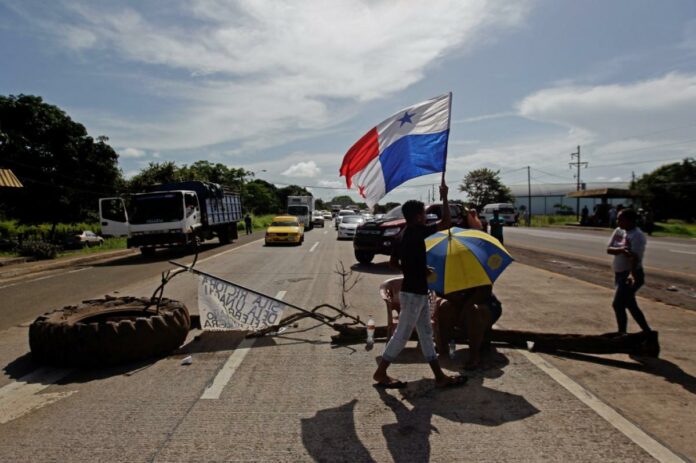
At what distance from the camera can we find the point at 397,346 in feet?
15.2

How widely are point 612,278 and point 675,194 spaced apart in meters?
50.8

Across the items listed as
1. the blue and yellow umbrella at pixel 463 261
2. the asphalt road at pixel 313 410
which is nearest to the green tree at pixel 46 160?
the asphalt road at pixel 313 410

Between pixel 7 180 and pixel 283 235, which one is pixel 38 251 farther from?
pixel 283 235

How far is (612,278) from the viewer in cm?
1191

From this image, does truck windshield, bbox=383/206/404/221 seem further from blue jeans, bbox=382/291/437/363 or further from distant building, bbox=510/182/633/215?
distant building, bbox=510/182/633/215

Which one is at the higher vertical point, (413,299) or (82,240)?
(413,299)

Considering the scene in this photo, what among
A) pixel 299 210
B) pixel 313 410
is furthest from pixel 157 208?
pixel 299 210

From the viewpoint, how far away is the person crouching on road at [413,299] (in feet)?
15.0

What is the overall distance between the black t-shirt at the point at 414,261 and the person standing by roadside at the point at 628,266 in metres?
2.85

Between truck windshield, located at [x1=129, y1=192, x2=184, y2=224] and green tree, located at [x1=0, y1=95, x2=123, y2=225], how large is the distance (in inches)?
529

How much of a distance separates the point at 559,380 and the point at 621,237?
7.65ft

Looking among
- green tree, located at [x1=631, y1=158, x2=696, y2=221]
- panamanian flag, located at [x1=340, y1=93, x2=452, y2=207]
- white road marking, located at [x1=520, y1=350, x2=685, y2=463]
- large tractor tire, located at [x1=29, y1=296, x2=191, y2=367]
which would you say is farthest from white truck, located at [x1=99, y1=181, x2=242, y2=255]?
green tree, located at [x1=631, y1=158, x2=696, y2=221]

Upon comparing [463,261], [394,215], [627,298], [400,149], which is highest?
[400,149]

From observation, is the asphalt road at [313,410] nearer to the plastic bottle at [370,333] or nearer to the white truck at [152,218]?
the plastic bottle at [370,333]
